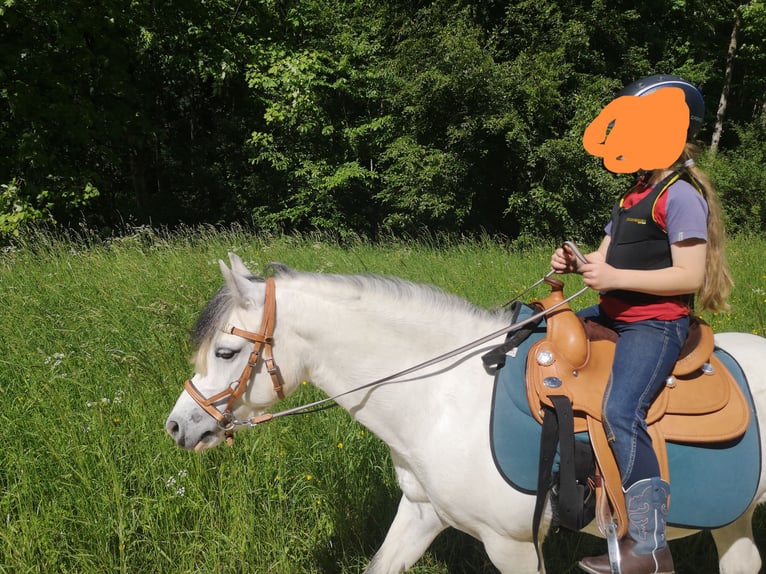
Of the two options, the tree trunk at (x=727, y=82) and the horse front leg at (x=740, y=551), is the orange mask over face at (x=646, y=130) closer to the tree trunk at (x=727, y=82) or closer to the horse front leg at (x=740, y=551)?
the horse front leg at (x=740, y=551)

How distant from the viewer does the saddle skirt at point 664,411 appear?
72.0 inches

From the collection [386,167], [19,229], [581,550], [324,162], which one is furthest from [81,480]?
[386,167]

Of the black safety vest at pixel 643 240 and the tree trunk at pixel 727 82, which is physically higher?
the black safety vest at pixel 643 240

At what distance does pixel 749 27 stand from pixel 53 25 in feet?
59.2

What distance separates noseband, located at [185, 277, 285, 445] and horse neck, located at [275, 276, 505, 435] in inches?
1.7

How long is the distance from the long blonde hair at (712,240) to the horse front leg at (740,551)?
42.7 inches

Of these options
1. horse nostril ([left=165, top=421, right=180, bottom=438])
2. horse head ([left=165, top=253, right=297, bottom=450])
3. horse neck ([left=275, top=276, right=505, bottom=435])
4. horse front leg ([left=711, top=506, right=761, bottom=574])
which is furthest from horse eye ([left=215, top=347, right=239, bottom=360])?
horse front leg ([left=711, top=506, right=761, bottom=574])

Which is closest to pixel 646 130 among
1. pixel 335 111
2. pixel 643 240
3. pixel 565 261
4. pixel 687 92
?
pixel 687 92

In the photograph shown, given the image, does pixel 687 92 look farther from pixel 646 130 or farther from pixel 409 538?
pixel 409 538

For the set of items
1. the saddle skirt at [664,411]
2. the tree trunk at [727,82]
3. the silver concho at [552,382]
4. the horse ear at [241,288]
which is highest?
the horse ear at [241,288]

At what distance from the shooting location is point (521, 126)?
1166cm

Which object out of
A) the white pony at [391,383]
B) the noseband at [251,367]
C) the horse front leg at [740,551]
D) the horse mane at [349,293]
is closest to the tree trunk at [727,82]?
the horse front leg at [740,551]

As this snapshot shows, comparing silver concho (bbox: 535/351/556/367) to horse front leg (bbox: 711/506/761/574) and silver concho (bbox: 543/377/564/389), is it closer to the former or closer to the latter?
silver concho (bbox: 543/377/564/389)

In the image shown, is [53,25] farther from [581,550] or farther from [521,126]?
[581,550]
